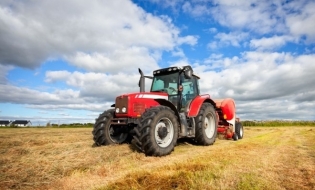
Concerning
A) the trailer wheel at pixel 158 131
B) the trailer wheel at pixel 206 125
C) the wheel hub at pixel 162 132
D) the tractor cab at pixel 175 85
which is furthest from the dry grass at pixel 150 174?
the tractor cab at pixel 175 85

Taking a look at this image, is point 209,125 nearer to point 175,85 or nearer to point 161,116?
point 175,85

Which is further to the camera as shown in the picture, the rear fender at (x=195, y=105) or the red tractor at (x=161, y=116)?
the rear fender at (x=195, y=105)

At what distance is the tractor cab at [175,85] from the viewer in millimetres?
8367

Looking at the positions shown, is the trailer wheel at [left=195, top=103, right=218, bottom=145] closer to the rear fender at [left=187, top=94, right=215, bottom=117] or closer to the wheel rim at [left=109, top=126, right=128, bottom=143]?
the rear fender at [left=187, top=94, right=215, bottom=117]

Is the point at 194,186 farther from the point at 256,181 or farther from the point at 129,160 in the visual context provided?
the point at 129,160

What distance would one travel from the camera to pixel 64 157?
19.6 ft

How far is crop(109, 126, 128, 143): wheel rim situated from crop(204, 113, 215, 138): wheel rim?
3090mm

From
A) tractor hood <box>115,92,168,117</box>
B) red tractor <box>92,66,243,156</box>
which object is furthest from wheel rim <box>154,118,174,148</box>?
tractor hood <box>115,92,168,117</box>

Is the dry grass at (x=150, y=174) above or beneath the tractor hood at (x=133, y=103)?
beneath

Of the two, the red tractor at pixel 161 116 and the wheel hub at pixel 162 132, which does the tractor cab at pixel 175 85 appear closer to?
the red tractor at pixel 161 116

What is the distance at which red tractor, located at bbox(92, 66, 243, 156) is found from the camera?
6.35 meters

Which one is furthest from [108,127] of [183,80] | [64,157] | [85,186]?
[85,186]

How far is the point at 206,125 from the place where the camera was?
941 cm

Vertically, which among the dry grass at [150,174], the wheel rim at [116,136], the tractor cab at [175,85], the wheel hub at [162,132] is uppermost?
the tractor cab at [175,85]
